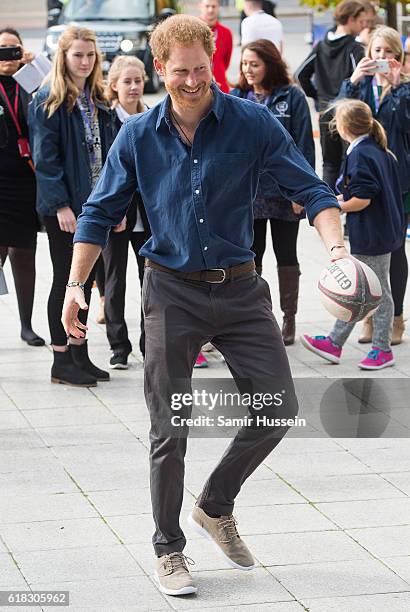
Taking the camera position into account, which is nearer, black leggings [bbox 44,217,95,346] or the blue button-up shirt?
the blue button-up shirt

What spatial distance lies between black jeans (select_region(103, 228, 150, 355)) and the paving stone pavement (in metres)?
0.27

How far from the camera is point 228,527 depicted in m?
5.02

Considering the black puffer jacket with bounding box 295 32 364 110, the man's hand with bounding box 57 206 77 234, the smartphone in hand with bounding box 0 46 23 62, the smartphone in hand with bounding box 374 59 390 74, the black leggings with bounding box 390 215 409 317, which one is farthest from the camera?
the black puffer jacket with bounding box 295 32 364 110

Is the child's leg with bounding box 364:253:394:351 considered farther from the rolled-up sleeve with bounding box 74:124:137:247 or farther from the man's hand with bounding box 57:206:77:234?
the rolled-up sleeve with bounding box 74:124:137:247

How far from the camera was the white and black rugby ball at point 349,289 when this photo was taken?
182 inches

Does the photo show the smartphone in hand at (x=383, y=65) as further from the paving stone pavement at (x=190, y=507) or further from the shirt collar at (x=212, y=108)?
the shirt collar at (x=212, y=108)

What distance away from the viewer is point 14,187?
8359 mm

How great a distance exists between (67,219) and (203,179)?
303 cm

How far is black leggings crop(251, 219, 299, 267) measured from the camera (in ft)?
27.9

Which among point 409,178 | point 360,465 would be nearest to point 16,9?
point 409,178

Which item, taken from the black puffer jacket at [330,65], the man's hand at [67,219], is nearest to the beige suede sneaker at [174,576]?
the man's hand at [67,219]

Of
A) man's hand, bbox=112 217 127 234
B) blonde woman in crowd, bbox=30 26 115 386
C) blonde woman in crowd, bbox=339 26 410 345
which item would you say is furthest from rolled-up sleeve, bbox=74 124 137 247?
blonde woman in crowd, bbox=339 26 410 345

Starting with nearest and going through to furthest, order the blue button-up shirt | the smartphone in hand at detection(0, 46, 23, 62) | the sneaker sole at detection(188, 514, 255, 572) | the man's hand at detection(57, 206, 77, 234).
Answer: the blue button-up shirt < the sneaker sole at detection(188, 514, 255, 572) < the man's hand at detection(57, 206, 77, 234) < the smartphone in hand at detection(0, 46, 23, 62)

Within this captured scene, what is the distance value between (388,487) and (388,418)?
3.76 feet
